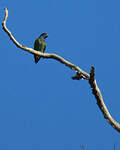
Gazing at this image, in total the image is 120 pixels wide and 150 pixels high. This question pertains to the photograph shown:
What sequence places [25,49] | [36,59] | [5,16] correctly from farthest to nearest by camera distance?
[36,59], [5,16], [25,49]

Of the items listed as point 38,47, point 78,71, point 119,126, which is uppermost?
point 38,47

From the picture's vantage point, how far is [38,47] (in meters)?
9.09

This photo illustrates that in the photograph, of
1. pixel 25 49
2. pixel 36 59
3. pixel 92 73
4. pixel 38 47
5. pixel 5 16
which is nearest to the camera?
pixel 92 73

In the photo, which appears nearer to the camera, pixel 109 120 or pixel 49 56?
pixel 109 120

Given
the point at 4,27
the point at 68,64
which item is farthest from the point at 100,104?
the point at 4,27

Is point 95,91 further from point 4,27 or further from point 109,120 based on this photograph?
point 4,27

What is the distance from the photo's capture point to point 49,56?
128 inches

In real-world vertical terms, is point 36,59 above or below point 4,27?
above

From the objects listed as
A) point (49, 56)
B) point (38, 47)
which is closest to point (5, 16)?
point (49, 56)

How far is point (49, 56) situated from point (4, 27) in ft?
2.11

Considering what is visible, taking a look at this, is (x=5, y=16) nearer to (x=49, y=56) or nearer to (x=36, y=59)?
(x=49, y=56)

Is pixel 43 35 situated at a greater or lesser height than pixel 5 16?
greater

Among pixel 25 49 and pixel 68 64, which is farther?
Result: pixel 25 49

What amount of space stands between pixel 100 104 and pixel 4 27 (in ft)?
4.57
